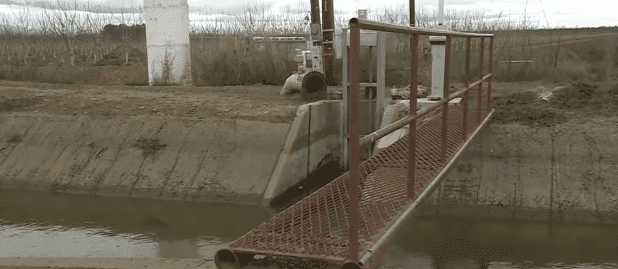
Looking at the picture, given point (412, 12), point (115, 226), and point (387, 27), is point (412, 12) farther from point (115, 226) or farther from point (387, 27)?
point (387, 27)

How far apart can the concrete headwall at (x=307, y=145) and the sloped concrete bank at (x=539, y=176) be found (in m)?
2.34

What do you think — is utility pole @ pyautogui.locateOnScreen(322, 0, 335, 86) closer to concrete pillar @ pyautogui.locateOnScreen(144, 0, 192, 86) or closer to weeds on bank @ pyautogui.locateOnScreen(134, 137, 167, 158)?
weeds on bank @ pyautogui.locateOnScreen(134, 137, 167, 158)

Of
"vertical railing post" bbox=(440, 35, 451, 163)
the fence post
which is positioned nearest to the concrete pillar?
"vertical railing post" bbox=(440, 35, 451, 163)

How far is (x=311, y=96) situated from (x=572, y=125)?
207 inches

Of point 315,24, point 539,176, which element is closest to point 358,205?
point 539,176

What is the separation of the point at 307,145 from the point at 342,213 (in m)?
5.50

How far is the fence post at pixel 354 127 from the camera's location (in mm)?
3182

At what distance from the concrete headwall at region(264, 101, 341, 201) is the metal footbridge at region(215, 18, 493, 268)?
120 inches

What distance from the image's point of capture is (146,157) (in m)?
10.2

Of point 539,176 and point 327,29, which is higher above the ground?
point 327,29

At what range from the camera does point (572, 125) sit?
9820mm

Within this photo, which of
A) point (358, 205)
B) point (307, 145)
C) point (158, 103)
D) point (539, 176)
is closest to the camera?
point (358, 205)

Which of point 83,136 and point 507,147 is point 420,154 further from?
point 83,136

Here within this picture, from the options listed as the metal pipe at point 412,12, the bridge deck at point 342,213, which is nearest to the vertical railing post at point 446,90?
the bridge deck at point 342,213
